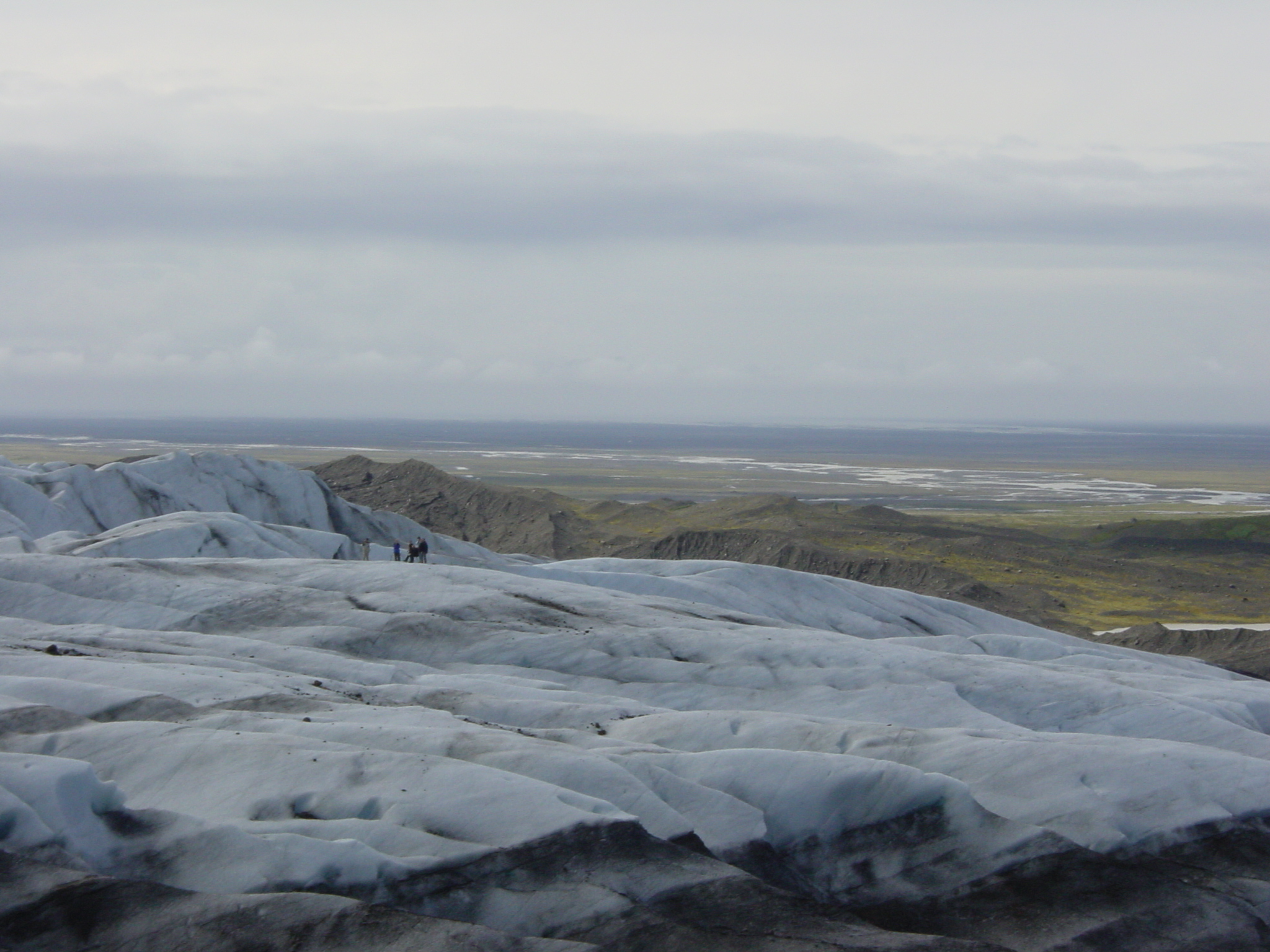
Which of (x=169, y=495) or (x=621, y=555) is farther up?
(x=169, y=495)

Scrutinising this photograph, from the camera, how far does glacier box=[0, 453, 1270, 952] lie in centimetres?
1177

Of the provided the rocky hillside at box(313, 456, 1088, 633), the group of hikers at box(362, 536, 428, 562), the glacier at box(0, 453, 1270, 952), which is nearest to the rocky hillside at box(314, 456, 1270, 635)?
the rocky hillside at box(313, 456, 1088, 633)

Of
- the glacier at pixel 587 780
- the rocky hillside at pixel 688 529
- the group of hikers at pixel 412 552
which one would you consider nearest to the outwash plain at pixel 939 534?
the rocky hillside at pixel 688 529

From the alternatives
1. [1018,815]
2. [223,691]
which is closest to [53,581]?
[223,691]

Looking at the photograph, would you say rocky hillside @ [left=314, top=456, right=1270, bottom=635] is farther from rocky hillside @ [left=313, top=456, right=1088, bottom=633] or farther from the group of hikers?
the group of hikers

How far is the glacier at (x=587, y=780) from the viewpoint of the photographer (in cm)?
1177

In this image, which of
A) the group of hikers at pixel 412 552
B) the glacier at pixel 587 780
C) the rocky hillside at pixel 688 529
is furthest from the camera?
the rocky hillside at pixel 688 529

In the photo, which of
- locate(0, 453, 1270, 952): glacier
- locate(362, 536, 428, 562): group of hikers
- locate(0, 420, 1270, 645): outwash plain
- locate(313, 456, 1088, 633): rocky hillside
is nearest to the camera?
locate(0, 453, 1270, 952): glacier

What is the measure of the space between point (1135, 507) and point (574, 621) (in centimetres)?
10596

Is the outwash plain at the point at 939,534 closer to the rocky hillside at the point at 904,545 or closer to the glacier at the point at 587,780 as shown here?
the rocky hillside at the point at 904,545

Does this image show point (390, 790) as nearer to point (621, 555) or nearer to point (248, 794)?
point (248, 794)

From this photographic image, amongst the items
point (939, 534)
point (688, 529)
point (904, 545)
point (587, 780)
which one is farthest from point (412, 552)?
point (939, 534)

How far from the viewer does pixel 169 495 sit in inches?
1961

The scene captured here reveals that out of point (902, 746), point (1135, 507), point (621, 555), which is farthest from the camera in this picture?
point (1135, 507)
